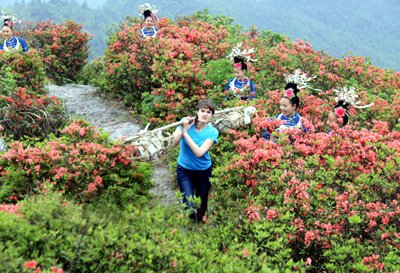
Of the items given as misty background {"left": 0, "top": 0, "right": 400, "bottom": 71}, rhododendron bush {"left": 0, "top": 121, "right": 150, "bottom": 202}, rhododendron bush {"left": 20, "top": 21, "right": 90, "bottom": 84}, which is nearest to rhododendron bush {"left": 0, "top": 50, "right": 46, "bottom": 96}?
rhododendron bush {"left": 0, "top": 121, "right": 150, "bottom": 202}

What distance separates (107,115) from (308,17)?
12948 cm

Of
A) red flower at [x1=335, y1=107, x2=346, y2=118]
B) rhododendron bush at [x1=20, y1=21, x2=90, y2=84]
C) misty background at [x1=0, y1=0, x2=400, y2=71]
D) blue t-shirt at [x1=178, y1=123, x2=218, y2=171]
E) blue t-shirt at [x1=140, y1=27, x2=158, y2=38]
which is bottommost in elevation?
misty background at [x1=0, y1=0, x2=400, y2=71]

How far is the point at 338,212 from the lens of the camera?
13.6 feet

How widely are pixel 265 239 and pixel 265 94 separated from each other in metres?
4.79

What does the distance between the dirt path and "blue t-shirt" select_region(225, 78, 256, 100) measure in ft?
6.18

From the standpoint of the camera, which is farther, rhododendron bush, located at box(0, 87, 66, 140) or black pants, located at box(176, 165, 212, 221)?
rhododendron bush, located at box(0, 87, 66, 140)

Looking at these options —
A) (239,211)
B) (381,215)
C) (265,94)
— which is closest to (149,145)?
(239,211)

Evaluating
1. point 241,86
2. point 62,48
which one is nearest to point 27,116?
point 241,86


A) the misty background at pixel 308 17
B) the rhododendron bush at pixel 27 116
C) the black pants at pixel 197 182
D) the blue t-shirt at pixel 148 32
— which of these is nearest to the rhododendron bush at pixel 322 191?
the black pants at pixel 197 182

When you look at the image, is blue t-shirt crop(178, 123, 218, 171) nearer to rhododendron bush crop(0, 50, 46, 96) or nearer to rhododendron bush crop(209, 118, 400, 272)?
rhododendron bush crop(209, 118, 400, 272)

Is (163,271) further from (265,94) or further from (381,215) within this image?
(265,94)

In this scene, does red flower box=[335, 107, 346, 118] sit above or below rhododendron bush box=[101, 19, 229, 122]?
above

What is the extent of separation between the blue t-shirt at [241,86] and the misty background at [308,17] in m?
83.6

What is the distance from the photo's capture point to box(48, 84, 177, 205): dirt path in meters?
6.54
